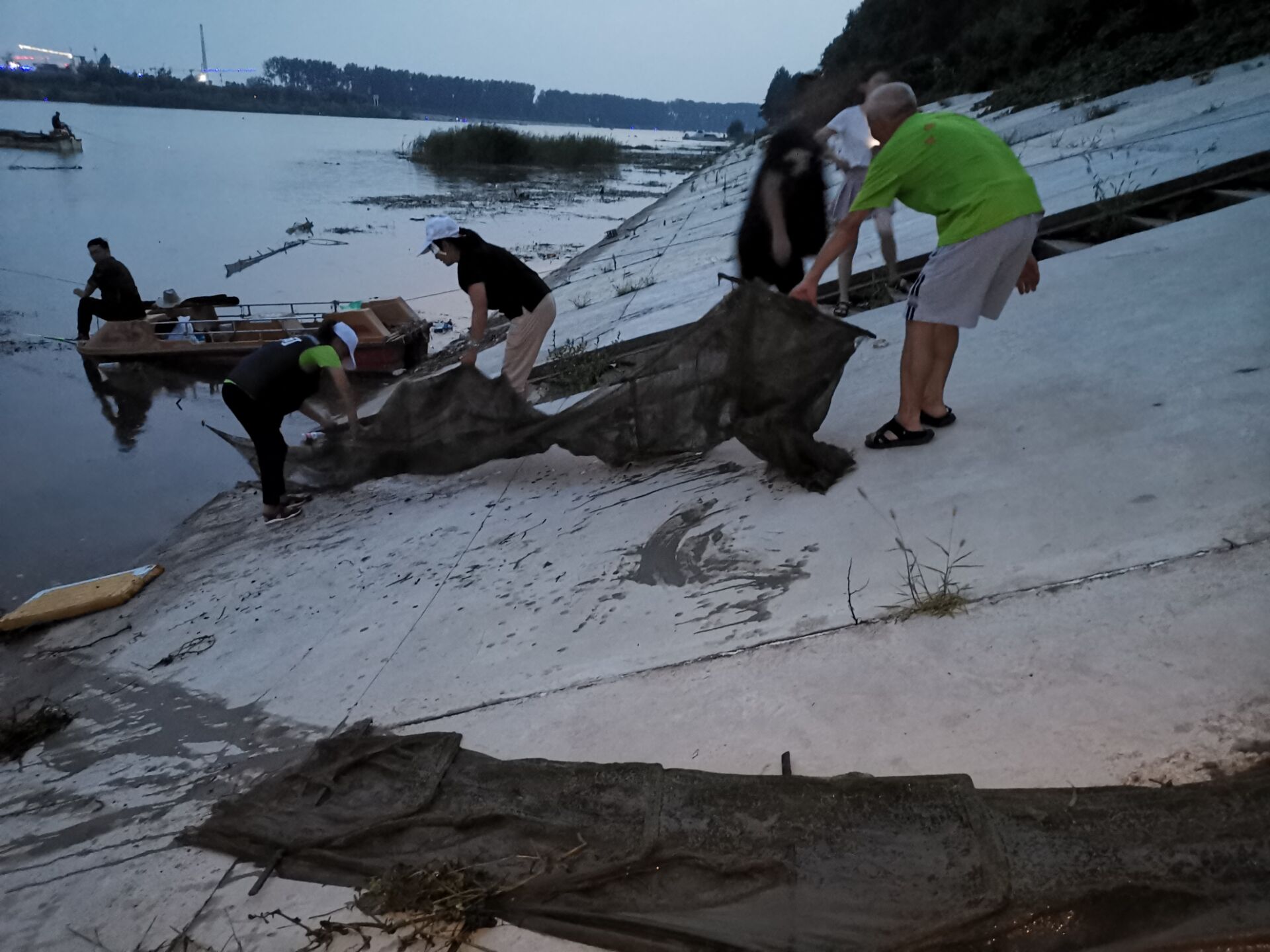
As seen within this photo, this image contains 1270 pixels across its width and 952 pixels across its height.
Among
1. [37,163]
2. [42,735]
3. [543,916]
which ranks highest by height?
[37,163]

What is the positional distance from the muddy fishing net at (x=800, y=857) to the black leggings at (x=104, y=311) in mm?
12037

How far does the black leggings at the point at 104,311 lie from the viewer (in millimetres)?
12641

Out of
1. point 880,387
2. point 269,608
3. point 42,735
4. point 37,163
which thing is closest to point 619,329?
point 880,387

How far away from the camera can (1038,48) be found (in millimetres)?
22375

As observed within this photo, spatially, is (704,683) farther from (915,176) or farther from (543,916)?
(915,176)

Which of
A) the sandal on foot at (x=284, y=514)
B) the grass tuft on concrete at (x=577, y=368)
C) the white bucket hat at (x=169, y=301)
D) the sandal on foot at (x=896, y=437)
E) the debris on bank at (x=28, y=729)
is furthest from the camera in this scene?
the white bucket hat at (x=169, y=301)

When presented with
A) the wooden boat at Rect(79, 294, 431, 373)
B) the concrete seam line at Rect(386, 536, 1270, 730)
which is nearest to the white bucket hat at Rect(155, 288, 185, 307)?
the wooden boat at Rect(79, 294, 431, 373)

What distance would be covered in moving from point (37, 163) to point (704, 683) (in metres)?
51.9

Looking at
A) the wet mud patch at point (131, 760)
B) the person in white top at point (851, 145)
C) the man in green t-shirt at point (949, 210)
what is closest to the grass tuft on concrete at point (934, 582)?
the man in green t-shirt at point (949, 210)

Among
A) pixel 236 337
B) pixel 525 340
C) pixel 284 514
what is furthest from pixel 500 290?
pixel 236 337

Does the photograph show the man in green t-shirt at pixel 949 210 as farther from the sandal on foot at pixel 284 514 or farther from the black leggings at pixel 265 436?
the sandal on foot at pixel 284 514

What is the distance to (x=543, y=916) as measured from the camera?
2271mm

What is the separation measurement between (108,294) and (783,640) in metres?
12.7

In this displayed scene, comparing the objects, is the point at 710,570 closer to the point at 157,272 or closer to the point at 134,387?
the point at 134,387
